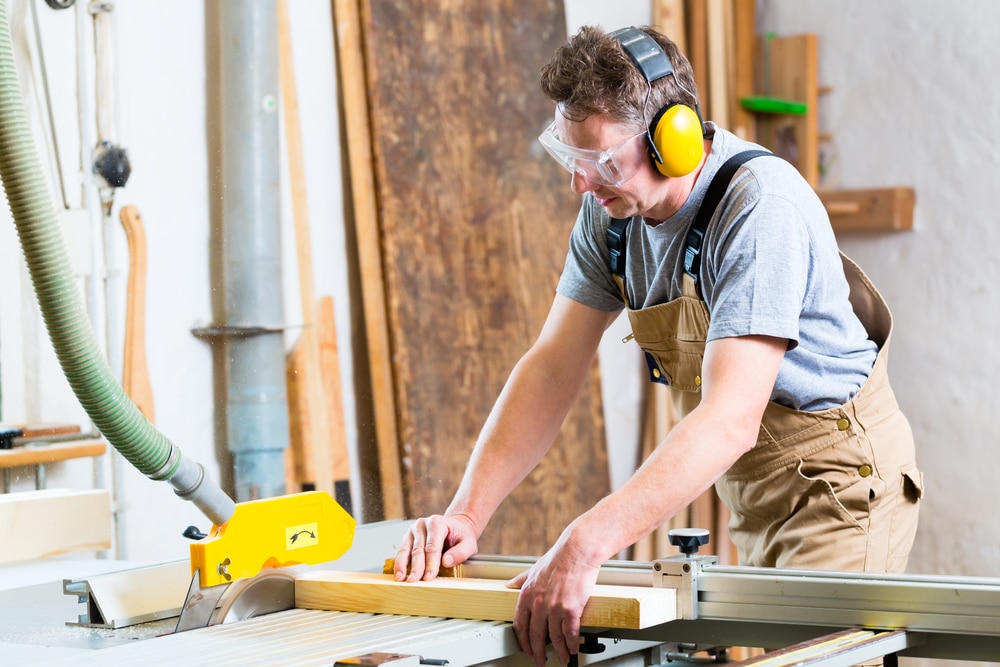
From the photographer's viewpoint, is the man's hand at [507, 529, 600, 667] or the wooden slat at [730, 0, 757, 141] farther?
the wooden slat at [730, 0, 757, 141]

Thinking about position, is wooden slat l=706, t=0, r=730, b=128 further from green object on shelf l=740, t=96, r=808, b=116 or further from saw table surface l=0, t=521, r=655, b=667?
saw table surface l=0, t=521, r=655, b=667

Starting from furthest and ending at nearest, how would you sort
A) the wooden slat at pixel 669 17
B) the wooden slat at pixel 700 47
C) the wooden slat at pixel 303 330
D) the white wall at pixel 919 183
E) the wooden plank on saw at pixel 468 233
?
the wooden slat at pixel 700 47
the wooden slat at pixel 669 17
the wooden plank on saw at pixel 468 233
the white wall at pixel 919 183
the wooden slat at pixel 303 330

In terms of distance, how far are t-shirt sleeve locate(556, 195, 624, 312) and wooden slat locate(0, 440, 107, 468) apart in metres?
1.02

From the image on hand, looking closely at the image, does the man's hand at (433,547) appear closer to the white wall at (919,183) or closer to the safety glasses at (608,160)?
the safety glasses at (608,160)

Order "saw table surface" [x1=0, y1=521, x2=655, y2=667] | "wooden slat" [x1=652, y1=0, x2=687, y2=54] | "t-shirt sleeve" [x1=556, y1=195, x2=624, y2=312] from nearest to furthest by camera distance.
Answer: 1. "saw table surface" [x1=0, y1=521, x2=655, y2=667]
2. "t-shirt sleeve" [x1=556, y1=195, x2=624, y2=312]
3. "wooden slat" [x1=652, y1=0, x2=687, y2=54]

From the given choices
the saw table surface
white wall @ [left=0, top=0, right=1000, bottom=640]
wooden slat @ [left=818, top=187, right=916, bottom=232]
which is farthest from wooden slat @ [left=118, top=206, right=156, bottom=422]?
wooden slat @ [left=818, top=187, right=916, bottom=232]

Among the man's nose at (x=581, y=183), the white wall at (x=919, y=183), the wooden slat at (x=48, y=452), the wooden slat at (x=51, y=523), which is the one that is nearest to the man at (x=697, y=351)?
the man's nose at (x=581, y=183)

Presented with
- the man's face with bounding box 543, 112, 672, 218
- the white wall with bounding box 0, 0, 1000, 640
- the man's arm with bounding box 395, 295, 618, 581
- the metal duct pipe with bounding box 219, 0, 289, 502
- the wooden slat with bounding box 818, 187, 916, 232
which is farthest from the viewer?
the wooden slat with bounding box 818, 187, 916, 232

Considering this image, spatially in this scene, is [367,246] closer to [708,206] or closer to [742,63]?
[708,206]

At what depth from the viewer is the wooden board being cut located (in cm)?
134

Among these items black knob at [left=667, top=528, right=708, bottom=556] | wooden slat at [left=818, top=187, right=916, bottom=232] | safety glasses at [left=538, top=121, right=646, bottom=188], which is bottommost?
black knob at [left=667, top=528, right=708, bottom=556]

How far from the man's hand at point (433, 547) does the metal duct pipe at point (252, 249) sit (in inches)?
43.1

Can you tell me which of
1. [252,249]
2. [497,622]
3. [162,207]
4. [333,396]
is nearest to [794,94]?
[333,396]

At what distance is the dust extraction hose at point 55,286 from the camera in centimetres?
128
